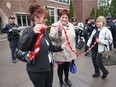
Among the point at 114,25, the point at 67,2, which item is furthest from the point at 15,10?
the point at 114,25

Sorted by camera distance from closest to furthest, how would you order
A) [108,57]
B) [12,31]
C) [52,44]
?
[52,44] → [108,57] → [12,31]

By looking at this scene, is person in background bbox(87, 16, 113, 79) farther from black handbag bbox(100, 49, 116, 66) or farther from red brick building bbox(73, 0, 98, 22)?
red brick building bbox(73, 0, 98, 22)

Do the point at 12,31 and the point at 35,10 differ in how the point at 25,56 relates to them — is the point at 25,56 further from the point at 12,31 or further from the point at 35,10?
the point at 12,31

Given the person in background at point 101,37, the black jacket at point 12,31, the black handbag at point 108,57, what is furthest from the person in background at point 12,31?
the black handbag at point 108,57

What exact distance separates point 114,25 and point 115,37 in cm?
47

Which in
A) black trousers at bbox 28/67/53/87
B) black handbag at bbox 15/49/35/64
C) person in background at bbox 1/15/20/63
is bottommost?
black trousers at bbox 28/67/53/87

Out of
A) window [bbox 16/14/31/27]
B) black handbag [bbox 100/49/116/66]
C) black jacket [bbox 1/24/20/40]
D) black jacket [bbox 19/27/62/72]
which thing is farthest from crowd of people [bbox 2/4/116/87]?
window [bbox 16/14/31/27]

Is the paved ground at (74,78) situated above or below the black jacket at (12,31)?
below

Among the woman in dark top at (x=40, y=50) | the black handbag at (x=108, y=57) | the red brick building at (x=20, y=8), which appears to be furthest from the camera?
the red brick building at (x=20, y=8)

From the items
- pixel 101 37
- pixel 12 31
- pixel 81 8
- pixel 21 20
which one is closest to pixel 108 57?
pixel 101 37

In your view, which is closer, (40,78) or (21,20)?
(40,78)

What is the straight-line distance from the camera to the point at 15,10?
698 inches

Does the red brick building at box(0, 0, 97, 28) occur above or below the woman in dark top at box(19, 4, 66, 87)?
above

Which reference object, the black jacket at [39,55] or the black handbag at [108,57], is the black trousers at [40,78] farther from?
the black handbag at [108,57]
